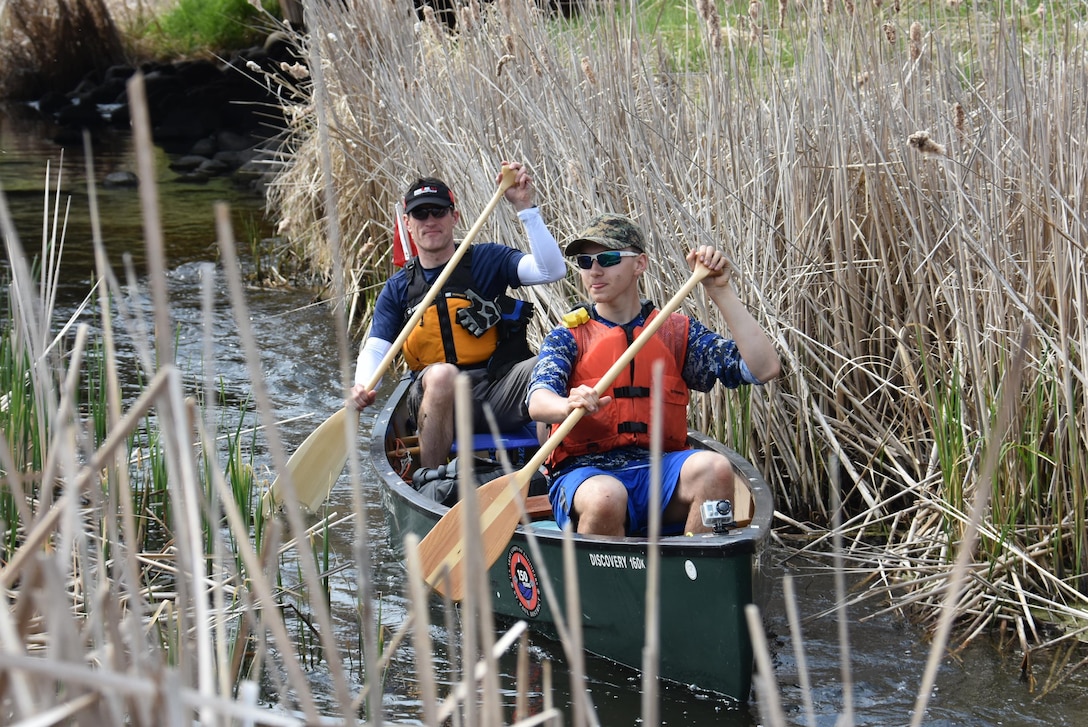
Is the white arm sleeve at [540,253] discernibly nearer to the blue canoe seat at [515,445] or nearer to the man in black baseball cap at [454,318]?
the man in black baseball cap at [454,318]

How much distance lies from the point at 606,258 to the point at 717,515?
0.85 metres

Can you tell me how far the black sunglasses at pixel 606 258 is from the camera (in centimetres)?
361

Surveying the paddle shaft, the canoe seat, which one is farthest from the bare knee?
the canoe seat

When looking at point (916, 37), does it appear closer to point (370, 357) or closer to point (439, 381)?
point (439, 381)

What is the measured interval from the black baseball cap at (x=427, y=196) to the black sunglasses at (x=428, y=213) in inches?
0.6

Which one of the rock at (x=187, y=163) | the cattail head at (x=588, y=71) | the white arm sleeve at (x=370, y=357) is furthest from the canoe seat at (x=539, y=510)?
the rock at (x=187, y=163)

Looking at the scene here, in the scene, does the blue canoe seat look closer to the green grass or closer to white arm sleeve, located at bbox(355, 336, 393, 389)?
white arm sleeve, located at bbox(355, 336, 393, 389)

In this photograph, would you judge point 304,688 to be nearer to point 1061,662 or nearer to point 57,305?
point 1061,662

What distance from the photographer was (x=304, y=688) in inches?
51.7

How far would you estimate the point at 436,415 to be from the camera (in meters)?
4.55

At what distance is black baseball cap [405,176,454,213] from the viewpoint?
4.68 meters

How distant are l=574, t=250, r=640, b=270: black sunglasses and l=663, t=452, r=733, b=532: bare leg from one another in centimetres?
64

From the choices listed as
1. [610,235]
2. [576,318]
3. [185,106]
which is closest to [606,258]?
[610,235]

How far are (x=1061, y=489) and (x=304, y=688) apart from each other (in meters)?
3.02
